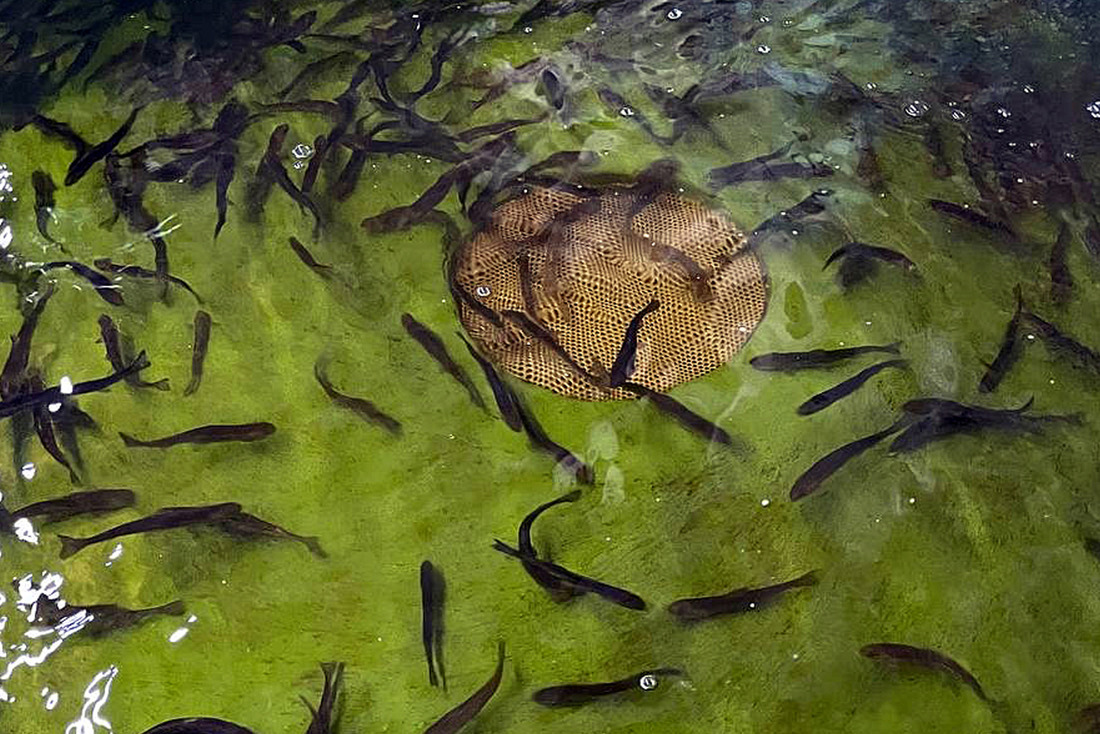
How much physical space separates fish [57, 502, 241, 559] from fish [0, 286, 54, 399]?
0.62 m

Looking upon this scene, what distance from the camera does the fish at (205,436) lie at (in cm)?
329

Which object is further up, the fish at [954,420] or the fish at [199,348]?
the fish at [199,348]

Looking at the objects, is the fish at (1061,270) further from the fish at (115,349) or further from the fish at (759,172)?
the fish at (115,349)

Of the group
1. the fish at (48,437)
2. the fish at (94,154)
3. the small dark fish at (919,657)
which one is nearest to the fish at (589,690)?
the small dark fish at (919,657)

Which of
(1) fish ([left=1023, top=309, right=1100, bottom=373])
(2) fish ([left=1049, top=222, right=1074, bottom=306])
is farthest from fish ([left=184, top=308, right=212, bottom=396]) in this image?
(2) fish ([left=1049, top=222, right=1074, bottom=306])

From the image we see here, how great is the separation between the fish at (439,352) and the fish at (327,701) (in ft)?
3.32

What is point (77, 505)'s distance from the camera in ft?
10.2

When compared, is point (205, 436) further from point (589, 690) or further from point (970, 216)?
point (970, 216)

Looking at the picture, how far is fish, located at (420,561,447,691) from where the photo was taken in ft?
9.40

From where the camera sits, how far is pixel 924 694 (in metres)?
2.85

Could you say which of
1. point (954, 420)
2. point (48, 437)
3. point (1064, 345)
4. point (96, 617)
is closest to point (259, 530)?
point (96, 617)

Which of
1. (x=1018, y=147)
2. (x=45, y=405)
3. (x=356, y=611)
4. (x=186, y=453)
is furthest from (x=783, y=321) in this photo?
(x=45, y=405)

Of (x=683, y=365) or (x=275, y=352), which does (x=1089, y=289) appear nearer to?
(x=683, y=365)

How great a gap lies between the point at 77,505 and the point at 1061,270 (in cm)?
362
